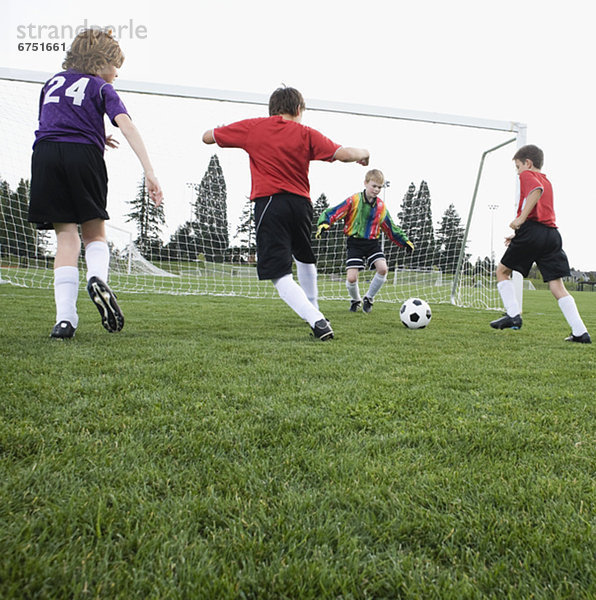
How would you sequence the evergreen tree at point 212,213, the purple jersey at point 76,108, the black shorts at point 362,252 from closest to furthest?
the purple jersey at point 76,108
the black shorts at point 362,252
the evergreen tree at point 212,213

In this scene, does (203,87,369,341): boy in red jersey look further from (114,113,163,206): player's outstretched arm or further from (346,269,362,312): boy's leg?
(346,269,362,312): boy's leg

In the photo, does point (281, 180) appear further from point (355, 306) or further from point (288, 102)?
point (355, 306)

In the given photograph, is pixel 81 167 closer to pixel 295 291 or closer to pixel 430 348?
pixel 295 291

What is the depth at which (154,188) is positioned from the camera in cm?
328

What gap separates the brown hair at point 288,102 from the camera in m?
3.81

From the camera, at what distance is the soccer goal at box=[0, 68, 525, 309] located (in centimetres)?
721

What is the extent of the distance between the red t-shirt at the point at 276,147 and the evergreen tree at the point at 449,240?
650 cm

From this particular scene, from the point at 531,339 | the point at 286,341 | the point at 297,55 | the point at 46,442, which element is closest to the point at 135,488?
the point at 46,442

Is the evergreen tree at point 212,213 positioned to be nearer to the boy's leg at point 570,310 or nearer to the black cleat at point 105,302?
the black cleat at point 105,302

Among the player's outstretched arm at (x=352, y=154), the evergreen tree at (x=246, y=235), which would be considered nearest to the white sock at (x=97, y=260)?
the player's outstretched arm at (x=352, y=154)

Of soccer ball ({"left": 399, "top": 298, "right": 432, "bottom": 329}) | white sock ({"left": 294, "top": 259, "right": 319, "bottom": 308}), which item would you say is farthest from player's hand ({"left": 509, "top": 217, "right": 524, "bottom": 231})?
white sock ({"left": 294, "top": 259, "right": 319, "bottom": 308})

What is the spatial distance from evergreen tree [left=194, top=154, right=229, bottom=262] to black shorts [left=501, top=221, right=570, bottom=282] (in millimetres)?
5606

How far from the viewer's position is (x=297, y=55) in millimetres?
7980

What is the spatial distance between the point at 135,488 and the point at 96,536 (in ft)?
0.61
